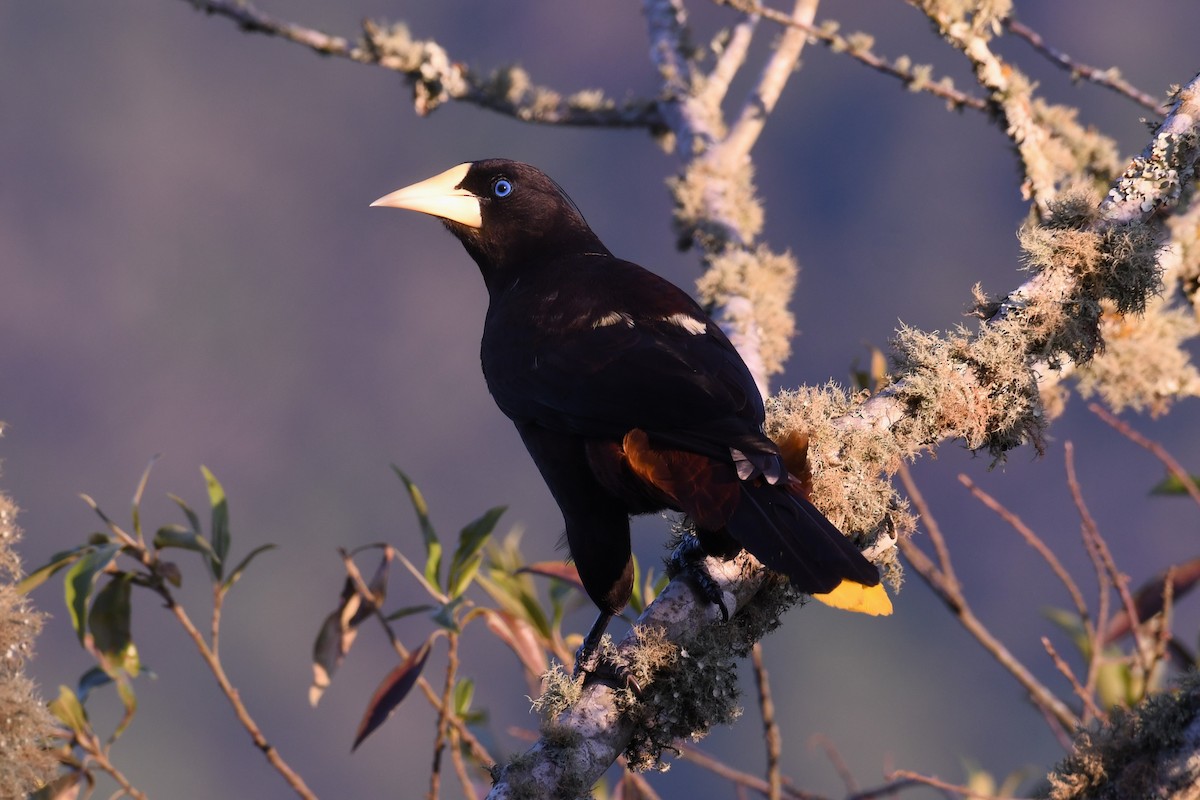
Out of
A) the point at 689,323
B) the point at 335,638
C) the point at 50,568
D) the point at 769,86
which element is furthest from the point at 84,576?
the point at 769,86

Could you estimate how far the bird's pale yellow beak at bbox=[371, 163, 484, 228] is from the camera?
9.56 feet

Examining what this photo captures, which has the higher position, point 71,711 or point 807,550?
point 71,711

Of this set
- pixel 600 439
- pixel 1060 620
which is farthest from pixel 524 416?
pixel 1060 620

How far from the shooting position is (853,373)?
301 centimetres

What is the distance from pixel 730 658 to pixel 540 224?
4.96 ft

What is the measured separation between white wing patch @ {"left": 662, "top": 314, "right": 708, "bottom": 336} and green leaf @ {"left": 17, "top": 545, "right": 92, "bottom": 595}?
127 centimetres

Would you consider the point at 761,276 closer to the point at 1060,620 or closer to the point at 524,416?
the point at 524,416

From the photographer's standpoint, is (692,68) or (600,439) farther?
(692,68)

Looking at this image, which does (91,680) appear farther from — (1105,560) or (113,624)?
(1105,560)

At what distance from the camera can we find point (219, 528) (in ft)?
8.40

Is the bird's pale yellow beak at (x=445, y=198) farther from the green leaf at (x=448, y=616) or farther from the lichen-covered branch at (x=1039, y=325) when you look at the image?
the lichen-covered branch at (x=1039, y=325)

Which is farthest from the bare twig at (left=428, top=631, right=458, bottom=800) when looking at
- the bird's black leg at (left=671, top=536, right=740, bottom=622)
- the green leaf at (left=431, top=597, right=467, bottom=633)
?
the bird's black leg at (left=671, top=536, right=740, bottom=622)

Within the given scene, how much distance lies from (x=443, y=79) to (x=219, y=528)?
4.97 ft

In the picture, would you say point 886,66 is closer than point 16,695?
No
